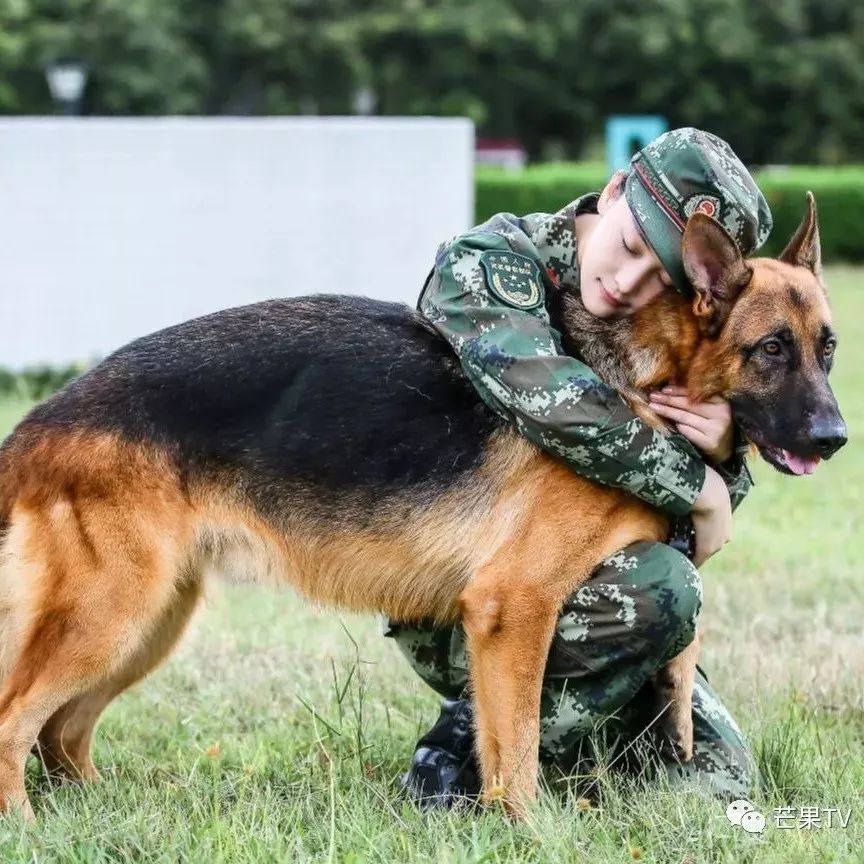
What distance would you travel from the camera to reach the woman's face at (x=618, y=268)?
358 centimetres

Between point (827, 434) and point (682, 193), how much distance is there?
70 cm

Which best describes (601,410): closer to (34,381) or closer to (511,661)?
(511,661)

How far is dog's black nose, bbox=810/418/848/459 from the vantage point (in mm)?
3344

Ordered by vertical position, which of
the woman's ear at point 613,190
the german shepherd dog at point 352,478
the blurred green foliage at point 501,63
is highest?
the woman's ear at point 613,190

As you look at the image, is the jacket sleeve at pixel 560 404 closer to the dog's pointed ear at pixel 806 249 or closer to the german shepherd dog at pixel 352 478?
the german shepherd dog at pixel 352 478

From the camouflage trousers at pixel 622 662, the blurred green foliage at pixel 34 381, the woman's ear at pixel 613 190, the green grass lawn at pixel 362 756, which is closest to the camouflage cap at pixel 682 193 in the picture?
the woman's ear at pixel 613 190

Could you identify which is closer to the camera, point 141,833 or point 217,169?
point 141,833

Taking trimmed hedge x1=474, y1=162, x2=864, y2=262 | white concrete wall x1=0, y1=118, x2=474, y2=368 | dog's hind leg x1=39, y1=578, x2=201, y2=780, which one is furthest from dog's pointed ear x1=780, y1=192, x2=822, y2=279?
trimmed hedge x1=474, y1=162, x2=864, y2=262

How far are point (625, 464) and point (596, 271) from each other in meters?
0.53

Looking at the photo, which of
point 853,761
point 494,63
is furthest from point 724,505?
point 494,63

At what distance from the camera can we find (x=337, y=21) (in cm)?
4125

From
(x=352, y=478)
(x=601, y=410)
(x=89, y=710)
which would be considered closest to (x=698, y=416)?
(x=601, y=410)

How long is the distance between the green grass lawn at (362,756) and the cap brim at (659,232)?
1.32 metres

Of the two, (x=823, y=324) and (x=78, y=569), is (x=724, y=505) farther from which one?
(x=78, y=569)
